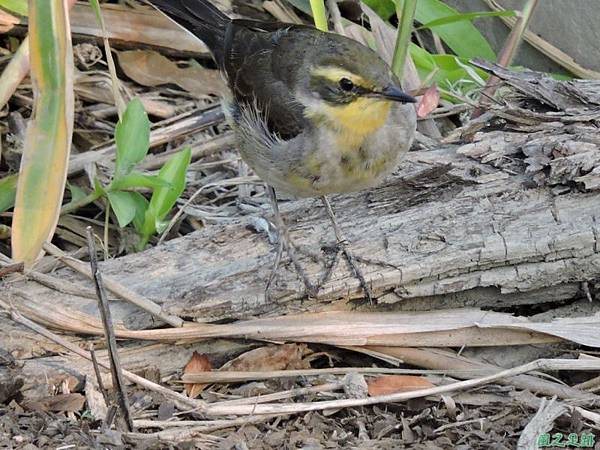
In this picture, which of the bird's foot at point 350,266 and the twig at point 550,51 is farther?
the twig at point 550,51

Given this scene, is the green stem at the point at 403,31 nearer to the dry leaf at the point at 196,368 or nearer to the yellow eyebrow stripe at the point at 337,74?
the yellow eyebrow stripe at the point at 337,74

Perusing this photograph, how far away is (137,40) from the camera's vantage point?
5.84 metres

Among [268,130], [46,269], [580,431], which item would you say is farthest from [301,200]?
[580,431]

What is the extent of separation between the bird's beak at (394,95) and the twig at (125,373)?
4.79 ft

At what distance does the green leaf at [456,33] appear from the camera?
604 cm

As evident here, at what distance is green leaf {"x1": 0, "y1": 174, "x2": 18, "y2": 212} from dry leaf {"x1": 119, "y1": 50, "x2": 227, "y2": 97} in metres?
1.29

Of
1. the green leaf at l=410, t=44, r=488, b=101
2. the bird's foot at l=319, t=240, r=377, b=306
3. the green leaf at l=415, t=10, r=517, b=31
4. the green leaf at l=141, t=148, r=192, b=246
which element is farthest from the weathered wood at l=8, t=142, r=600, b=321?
the green leaf at l=415, t=10, r=517, b=31

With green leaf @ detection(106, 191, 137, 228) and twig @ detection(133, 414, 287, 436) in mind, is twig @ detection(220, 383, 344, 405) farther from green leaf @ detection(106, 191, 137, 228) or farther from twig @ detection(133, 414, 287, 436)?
green leaf @ detection(106, 191, 137, 228)

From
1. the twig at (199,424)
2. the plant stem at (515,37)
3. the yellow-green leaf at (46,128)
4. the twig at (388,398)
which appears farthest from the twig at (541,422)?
the plant stem at (515,37)

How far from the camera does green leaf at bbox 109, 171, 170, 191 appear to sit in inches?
178

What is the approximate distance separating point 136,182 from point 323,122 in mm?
931

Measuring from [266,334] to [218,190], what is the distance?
4.67 ft

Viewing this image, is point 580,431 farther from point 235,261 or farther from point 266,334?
point 235,261

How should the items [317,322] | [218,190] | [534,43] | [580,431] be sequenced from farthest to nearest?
[534,43]
[218,190]
[317,322]
[580,431]
